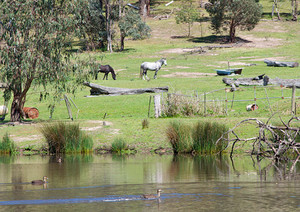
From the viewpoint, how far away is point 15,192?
15.6 m

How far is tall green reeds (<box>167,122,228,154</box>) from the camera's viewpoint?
2359 centimetres

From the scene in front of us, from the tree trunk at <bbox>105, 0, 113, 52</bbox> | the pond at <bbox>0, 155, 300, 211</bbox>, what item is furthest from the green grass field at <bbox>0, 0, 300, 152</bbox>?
the pond at <bbox>0, 155, 300, 211</bbox>

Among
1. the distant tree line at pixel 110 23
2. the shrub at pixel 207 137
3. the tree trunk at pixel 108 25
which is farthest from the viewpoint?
the distant tree line at pixel 110 23

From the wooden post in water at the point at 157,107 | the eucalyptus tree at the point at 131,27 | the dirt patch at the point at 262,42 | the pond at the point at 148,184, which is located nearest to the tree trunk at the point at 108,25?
the eucalyptus tree at the point at 131,27

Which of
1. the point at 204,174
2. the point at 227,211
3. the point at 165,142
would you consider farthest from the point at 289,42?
the point at 227,211

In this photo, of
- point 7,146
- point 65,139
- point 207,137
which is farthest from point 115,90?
point 207,137

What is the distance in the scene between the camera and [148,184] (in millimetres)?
16938

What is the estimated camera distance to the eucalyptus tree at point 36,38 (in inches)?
1080

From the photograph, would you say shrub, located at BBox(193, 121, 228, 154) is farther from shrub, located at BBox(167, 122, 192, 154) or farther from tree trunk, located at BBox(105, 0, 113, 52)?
tree trunk, located at BBox(105, 0, 113, 52)

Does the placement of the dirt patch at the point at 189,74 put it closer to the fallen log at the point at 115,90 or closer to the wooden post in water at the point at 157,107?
the fallen log at the point at 115,90

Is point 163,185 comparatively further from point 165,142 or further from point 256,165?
point 165,142

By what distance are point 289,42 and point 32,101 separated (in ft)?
169

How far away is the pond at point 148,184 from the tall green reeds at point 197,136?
648mm

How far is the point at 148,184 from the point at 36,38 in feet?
46.3
